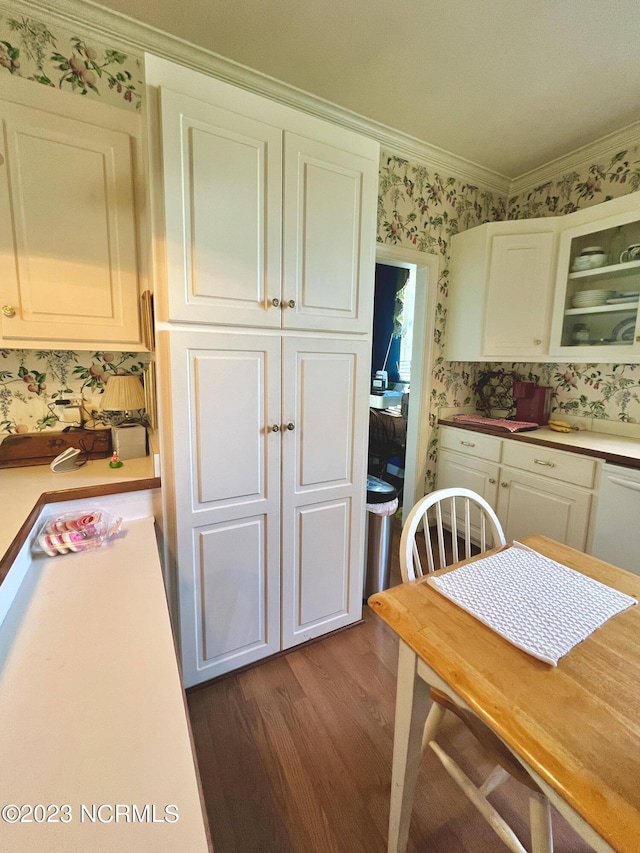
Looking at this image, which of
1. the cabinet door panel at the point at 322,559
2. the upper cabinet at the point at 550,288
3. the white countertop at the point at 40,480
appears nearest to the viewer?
the white countertop at the point at 40,480

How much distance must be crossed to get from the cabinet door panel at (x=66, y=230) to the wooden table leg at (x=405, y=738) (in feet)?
5.01

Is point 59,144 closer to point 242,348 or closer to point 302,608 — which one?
point 242,348

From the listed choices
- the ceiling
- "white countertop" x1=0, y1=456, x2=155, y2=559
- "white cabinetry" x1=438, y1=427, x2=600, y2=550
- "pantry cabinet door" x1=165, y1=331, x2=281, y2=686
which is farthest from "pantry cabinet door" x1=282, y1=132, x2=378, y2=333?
"white cabinetry" x1=438, y1=427, x2=600, y2=550

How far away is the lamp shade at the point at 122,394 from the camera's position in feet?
5.24

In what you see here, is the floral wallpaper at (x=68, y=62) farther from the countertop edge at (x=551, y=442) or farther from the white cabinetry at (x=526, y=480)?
the white cabinetry at (x=526, y=480)

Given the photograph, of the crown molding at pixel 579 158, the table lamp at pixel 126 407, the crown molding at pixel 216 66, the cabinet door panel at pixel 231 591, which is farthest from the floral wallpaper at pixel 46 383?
the crown molding at pixel 579 158

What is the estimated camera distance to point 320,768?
1.27 metres

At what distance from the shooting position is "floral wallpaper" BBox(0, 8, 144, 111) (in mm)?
1488

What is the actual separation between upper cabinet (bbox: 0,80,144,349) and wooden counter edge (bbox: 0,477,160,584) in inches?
22.4

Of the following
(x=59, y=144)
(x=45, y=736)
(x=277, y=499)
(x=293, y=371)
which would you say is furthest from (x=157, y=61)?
(x=45, y=736)

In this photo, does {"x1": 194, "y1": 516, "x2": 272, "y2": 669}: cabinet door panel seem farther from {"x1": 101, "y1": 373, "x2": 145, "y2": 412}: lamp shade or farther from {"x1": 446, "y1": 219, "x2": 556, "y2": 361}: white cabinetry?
{"x1": 446, "y1": 219, "x2": 556, "y2": 361}: white cabinetry

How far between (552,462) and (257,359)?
6.00 ft

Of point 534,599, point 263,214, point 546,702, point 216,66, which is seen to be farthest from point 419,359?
point 546,702

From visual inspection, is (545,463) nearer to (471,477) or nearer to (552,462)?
(552,462)
